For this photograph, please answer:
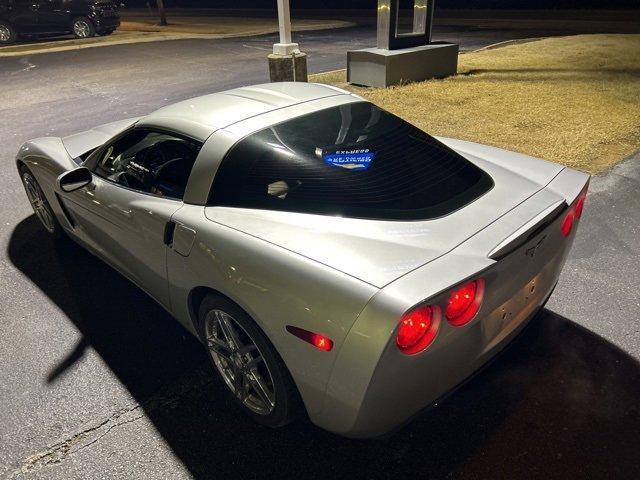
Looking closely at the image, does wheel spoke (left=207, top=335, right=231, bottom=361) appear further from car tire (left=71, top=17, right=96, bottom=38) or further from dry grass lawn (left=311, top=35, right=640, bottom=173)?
car tire (left=71, top=17, right=96, bottom=38)

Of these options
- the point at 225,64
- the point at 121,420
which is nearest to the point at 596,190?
the point at 121,420

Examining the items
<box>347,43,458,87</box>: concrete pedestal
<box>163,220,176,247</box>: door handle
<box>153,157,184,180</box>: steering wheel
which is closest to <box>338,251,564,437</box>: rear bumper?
<box>163,220,176,247</box>: door handle

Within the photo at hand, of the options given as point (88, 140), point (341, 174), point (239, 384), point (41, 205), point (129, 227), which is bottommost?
point (239, 384)

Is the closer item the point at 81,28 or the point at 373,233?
the point at 373,233

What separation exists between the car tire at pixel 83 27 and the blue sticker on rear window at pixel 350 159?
18426mm

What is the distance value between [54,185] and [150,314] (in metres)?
1.30

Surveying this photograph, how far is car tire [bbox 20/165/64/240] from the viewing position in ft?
13.3

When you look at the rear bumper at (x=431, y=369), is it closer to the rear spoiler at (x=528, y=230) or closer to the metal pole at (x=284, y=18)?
the rear spoiler at (x=528, y=230)

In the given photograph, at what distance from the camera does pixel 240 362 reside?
7.86ft

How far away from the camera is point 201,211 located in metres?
2.38

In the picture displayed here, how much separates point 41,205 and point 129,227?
187 cm

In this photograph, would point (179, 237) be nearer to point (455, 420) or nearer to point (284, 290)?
point (284, 290)

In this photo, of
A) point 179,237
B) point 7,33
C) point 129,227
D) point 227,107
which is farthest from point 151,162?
point 7,33

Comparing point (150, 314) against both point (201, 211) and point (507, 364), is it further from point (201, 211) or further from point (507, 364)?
point (507, 364)
